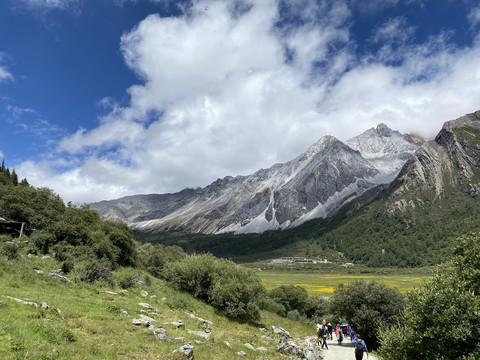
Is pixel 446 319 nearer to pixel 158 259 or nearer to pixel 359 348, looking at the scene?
pixel 359 348

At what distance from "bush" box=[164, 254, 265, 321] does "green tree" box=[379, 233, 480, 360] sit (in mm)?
18253

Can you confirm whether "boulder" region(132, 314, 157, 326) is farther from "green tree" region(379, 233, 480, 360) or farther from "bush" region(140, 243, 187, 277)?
"bush" region(140, 243, 187, 277)

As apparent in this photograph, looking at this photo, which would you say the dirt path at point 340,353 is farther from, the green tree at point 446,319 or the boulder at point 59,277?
the boulder at point 59,277

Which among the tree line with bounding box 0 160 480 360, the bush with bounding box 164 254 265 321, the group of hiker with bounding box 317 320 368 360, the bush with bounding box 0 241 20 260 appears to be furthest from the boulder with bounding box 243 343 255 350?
the bush with bounding box 0 241 20 260

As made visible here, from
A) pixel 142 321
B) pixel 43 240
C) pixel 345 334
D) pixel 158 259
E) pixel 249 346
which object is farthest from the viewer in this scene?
pixel 158 259

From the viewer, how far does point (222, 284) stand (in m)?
36.4

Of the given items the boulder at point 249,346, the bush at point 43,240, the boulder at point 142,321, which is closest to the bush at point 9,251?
the bush at point 43,240

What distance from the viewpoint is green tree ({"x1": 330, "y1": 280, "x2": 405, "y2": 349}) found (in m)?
40.2

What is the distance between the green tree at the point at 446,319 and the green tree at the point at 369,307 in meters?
23.0

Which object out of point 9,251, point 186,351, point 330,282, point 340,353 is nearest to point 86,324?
point 186,351

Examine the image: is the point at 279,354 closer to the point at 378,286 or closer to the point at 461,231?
the point at 378,286

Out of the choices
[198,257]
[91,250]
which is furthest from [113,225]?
[198,257]

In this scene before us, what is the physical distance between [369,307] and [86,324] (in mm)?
39453

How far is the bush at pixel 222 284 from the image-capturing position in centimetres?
3456
